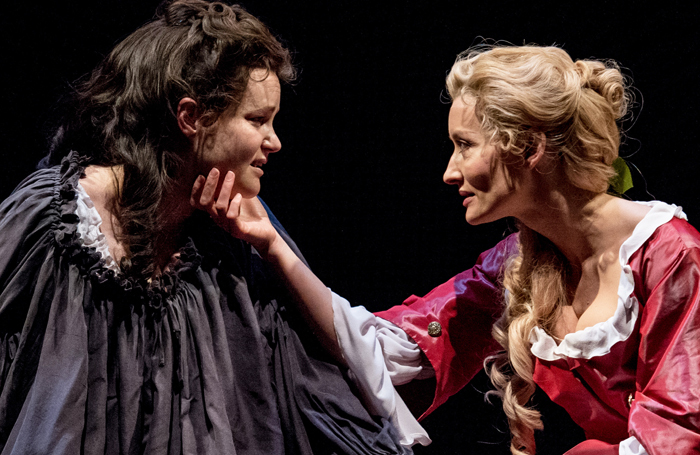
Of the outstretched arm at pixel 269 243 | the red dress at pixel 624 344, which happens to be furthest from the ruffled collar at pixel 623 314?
the outstretched arm at pixel 269 243

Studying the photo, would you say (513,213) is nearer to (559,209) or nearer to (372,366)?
(559,209)

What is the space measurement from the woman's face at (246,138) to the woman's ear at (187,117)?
0.10 ft

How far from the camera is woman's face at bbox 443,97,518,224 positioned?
1.61 meters

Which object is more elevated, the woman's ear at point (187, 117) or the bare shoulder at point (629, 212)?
the woman's ear at point (187, 117)

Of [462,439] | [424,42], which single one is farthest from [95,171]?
[462,439]

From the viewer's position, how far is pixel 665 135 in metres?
2.18

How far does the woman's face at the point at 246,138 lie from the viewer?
158 centimetres

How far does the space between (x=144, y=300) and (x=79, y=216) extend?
21 centimetres

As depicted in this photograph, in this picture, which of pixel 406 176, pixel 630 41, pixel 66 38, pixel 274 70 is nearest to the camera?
pixel 274 70

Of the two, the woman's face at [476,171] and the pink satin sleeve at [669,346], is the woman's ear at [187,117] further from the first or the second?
the pink satin sleeve at [669,346]

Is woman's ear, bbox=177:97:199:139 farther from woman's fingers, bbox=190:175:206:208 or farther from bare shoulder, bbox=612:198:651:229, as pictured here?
bare shoulder, bbox=612:198:651:229

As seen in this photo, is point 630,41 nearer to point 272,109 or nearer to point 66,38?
point 272,109

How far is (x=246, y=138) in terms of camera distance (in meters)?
1.58

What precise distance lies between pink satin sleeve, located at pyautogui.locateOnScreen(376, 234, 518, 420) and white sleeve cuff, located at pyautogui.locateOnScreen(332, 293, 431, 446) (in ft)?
0.33
